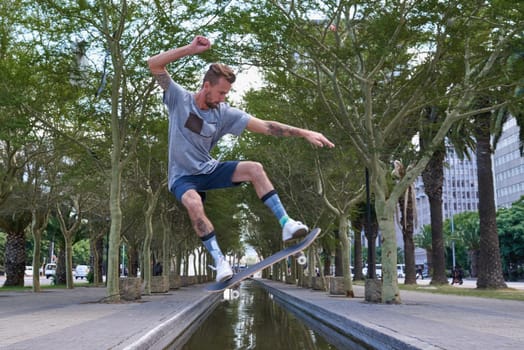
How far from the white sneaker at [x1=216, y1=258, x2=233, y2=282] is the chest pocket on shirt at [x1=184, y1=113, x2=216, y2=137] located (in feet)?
3.45

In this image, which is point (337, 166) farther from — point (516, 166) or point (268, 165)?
point (516, 166)

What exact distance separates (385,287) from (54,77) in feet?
45.4

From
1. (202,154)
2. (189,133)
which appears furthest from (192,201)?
(189,133)

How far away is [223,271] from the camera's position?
170 inches

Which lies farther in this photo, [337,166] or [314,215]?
[314,215]

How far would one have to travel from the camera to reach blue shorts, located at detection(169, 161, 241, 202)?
4.23m

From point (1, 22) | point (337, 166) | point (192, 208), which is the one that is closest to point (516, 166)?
point (337, 166)

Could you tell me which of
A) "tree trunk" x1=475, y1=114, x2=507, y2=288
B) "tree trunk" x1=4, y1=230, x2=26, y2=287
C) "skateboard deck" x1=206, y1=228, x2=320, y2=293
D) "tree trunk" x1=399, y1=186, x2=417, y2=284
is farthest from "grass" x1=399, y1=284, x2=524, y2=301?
"tree trunk" x1=4, y1=230, x2=26, y2=287

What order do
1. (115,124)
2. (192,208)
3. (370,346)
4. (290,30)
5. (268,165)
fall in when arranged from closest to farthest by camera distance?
(192,208)
(370,346)
(290,30)
(115,124)
(268,165)

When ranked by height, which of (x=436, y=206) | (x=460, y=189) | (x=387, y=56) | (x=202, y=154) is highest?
(x=460, y=189)

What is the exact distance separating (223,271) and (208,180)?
752 millimetres

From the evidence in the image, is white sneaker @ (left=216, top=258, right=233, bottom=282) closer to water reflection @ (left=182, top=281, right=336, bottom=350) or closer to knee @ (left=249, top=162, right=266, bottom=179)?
knee @ (left=249, top=162, right=266, bottom=179)

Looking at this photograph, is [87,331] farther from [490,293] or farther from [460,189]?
[460,189]

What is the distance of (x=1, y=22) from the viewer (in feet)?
64.6
